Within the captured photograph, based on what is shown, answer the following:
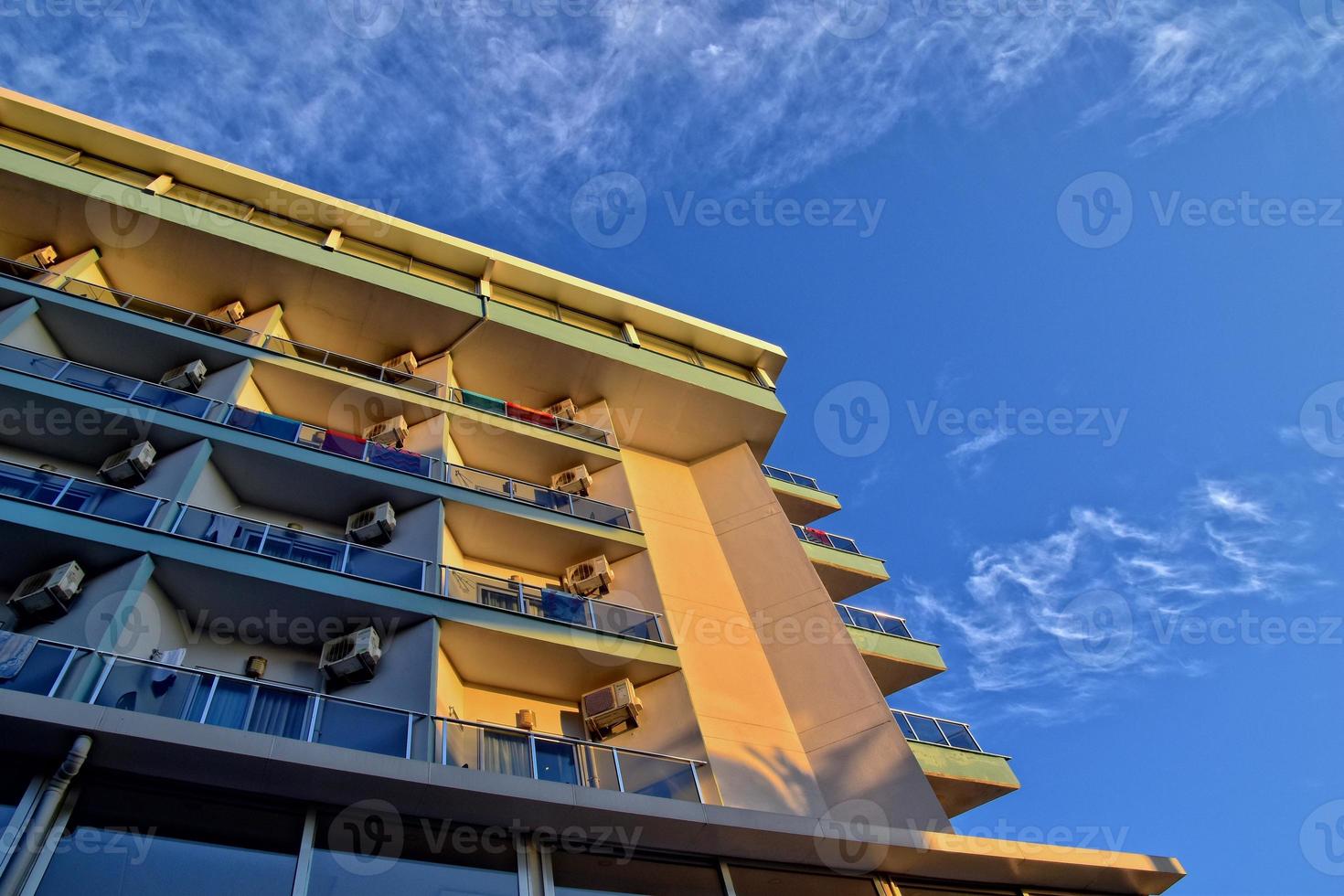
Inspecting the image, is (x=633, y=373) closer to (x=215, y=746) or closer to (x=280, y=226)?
(x=280, y=226)

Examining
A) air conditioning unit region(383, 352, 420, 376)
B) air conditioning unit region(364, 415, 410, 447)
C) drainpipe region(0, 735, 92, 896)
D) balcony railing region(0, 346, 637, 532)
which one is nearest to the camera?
drainpipe region(0, 735, 92, 896)

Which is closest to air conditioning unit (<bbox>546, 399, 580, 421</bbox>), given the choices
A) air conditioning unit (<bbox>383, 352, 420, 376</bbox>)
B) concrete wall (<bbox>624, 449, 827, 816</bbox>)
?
concrete wall (<bbox>624, 449, 827, 816</bbox>)

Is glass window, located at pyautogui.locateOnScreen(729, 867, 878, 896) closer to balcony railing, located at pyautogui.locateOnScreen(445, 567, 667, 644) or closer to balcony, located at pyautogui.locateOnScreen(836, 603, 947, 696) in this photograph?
balcony railing, located at pyautogui.locateOnScreen(445, 567, 667, 644)

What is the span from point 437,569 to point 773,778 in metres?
5.92

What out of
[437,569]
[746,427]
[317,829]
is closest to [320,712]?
[317,829]

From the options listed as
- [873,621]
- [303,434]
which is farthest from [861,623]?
[303,434]

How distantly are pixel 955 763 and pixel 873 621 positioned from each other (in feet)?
11.2

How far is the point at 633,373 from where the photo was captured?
64.9ft

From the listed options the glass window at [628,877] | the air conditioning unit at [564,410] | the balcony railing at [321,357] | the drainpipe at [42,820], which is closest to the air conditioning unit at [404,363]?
the balcony railing at [321,357]

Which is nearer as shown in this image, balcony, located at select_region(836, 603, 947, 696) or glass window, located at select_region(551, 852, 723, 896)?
glass window, located at select_region(551, 852, 723, 896)

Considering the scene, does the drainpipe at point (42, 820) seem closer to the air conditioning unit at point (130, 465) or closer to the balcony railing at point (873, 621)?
the air conditioning unit at point (130, 465)

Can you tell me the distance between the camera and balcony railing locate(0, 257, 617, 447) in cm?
1539

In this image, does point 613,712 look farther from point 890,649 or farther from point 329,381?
point 329,381

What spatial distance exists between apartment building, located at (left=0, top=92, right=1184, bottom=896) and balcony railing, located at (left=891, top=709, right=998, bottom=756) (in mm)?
67
